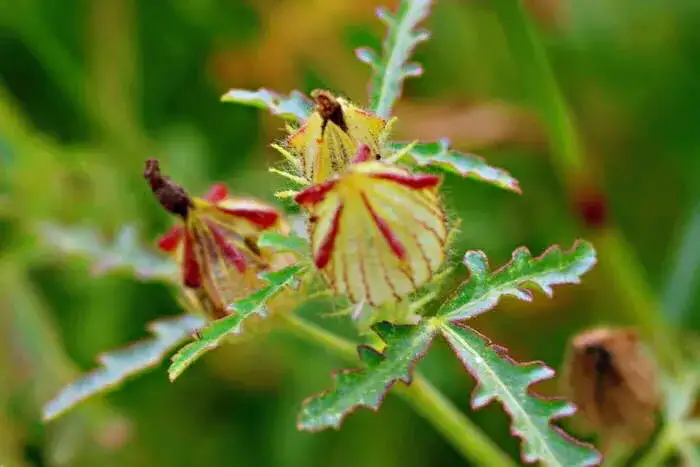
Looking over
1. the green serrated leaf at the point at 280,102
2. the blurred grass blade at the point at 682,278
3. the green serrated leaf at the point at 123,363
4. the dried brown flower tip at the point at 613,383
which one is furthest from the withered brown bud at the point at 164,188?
the blurred grass blade at the point at 682,278

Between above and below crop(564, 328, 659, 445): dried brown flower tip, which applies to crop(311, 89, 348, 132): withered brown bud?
above

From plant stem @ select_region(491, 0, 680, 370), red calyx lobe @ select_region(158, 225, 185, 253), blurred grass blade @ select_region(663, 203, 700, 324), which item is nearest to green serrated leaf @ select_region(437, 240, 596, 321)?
red calyx lobe @ select_region(158, 225, 185, 253)

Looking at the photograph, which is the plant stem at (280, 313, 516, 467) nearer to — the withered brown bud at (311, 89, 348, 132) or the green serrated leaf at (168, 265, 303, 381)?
the green serrated leaf at (168, 265, 303, 381)

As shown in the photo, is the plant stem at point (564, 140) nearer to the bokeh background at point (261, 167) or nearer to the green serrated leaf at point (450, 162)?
the bokeh background at point (261, 167)

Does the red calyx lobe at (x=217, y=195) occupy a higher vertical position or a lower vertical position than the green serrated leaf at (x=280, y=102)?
lower

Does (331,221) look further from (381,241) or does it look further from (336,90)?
(336,90)
